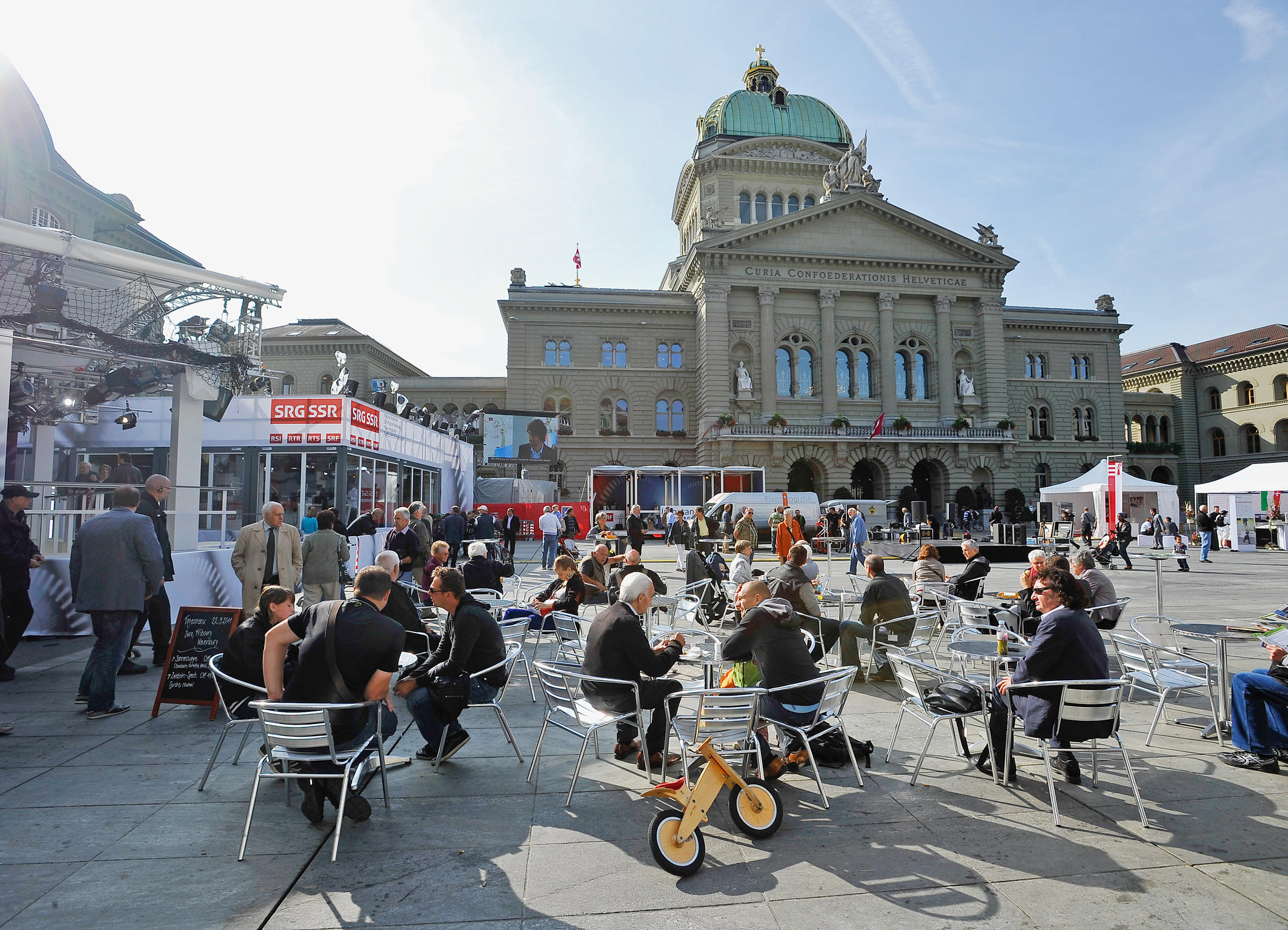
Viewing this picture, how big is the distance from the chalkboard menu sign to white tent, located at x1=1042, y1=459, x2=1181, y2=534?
26.8m

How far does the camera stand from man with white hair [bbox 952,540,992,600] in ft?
28.7

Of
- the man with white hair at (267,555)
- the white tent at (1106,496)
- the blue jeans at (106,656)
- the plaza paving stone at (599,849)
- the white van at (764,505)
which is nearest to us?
the plaza paving stone at (599,849)

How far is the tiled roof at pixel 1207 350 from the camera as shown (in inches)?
2028

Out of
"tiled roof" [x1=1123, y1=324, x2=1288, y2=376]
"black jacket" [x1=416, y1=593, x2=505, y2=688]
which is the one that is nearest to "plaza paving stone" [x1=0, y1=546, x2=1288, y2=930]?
"black jacket" [x1=416, y1=593, x2=505, y2=688]

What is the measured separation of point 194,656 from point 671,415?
41.1 m

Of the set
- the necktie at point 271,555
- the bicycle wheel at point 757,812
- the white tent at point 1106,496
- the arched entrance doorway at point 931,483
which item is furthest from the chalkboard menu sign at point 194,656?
the arched entrance doorway at point 931,483

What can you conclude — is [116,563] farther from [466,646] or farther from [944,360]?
[944,360]

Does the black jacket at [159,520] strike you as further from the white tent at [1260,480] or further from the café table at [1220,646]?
the white tent at [1260,480]

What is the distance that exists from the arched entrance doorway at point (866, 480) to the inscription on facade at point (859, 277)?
11141mm

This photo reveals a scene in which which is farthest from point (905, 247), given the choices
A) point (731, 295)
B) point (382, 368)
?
point (382, 368)

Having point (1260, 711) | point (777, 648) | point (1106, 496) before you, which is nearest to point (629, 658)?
point (777, 648)

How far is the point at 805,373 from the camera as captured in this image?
143 ft

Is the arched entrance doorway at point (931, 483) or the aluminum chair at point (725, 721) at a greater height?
the arched entrance doorway at point (931, 483)

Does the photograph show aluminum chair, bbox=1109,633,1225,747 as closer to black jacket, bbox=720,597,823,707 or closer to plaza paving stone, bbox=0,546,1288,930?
plaza paving stone, bbox=0,546,1288,930
